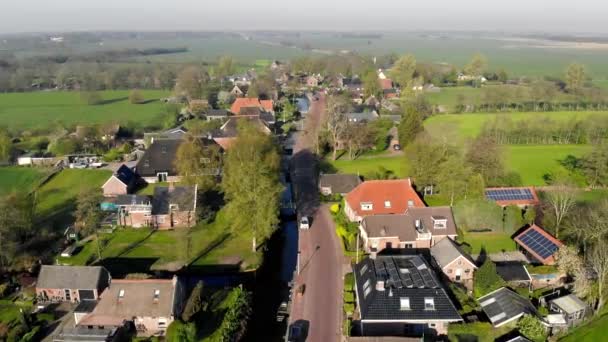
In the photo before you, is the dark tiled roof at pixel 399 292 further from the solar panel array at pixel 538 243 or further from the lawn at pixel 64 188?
the lawn at pixel 64 188

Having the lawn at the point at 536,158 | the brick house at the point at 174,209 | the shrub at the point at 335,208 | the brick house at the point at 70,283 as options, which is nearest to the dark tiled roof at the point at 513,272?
the shrub at the point at 335,208

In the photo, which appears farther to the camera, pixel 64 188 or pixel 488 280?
pixel 64 188

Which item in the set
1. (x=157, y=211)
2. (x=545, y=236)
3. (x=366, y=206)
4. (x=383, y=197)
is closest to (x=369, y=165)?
(x=383, y=197)

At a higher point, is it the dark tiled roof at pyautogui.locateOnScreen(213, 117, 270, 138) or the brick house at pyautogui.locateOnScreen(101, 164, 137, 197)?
the dark tiled roof at pyautogui.locateOnScreen(213, 117, 270, 138)

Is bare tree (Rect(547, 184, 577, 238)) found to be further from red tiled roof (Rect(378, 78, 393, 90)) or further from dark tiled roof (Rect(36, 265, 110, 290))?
red tiled roof (Rect(378, 78, 393, 90))

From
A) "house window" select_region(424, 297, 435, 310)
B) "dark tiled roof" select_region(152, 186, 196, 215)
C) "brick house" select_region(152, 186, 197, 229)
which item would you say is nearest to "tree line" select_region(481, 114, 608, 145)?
"dark tiled roof" select_region(152, 186, 196, 215)

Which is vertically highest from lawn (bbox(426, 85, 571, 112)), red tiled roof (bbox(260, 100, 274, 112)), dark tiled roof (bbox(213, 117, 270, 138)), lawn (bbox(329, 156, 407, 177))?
lawn (bbox(426, 85, 571, 112))

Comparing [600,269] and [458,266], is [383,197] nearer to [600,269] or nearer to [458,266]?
[458,266]
